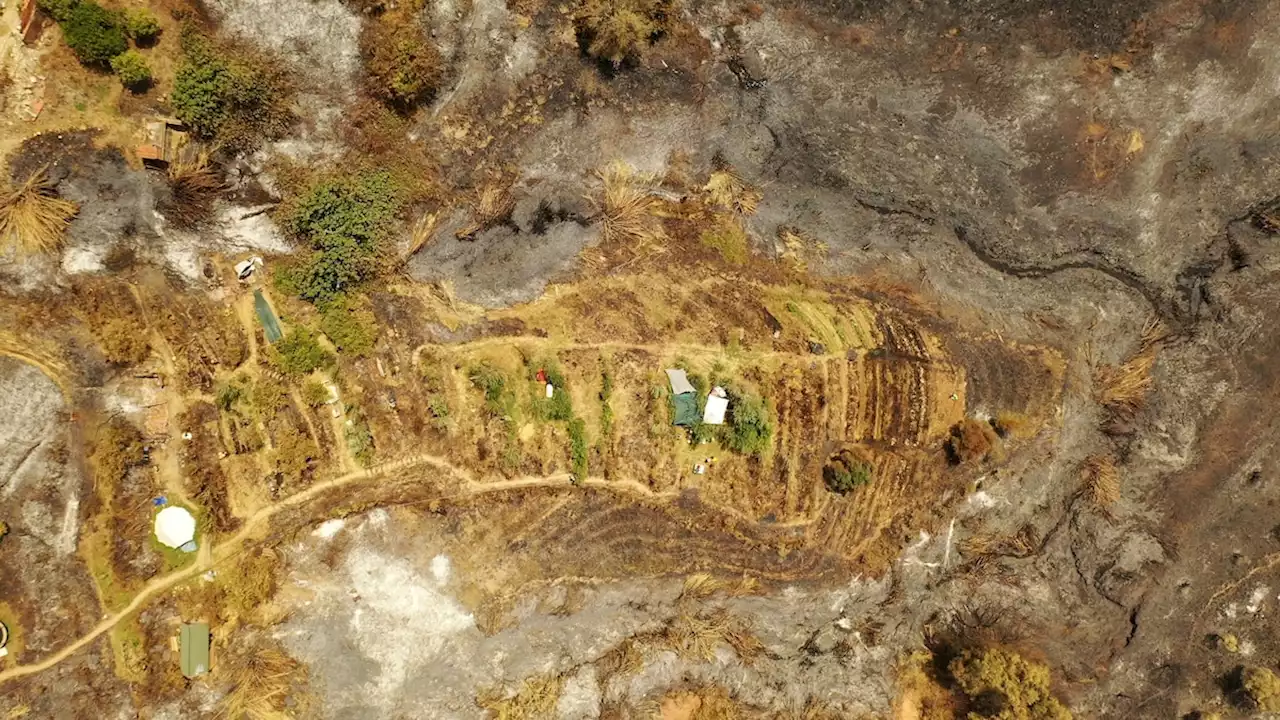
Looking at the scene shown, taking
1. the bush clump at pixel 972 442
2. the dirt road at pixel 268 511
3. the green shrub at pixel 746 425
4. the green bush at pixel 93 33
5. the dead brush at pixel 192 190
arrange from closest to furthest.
A: the green bush at pixel 93 33 < the dirt road at pixel 268 511 < the dead brush at pixel 192 190 < the green shrub at pixel 746 425 < the bush clump at pixel 972 442

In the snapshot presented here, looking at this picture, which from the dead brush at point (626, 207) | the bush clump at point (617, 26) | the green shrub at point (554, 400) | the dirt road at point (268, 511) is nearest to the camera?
the dirt road at point (268, 511)

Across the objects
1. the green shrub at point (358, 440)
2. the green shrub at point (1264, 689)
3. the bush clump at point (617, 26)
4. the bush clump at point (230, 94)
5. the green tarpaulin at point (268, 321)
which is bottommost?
the green shrub at point (1264, 689)

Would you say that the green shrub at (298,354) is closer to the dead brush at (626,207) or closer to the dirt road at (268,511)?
the dirt road at (268,511)

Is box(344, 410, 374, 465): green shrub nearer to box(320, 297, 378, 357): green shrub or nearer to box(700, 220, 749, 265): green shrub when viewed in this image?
box(320, 297, 378, 357): green shrub

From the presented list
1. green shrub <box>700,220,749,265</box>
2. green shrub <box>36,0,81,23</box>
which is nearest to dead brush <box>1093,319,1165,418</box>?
green shrub <box>700,220,749,265</box>

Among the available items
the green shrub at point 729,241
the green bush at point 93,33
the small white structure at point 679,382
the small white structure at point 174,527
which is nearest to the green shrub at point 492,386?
the small white structure at point 679,382

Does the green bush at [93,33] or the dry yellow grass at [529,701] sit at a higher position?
the green bush at [93,33]

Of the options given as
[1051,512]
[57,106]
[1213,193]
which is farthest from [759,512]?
[57,106]
